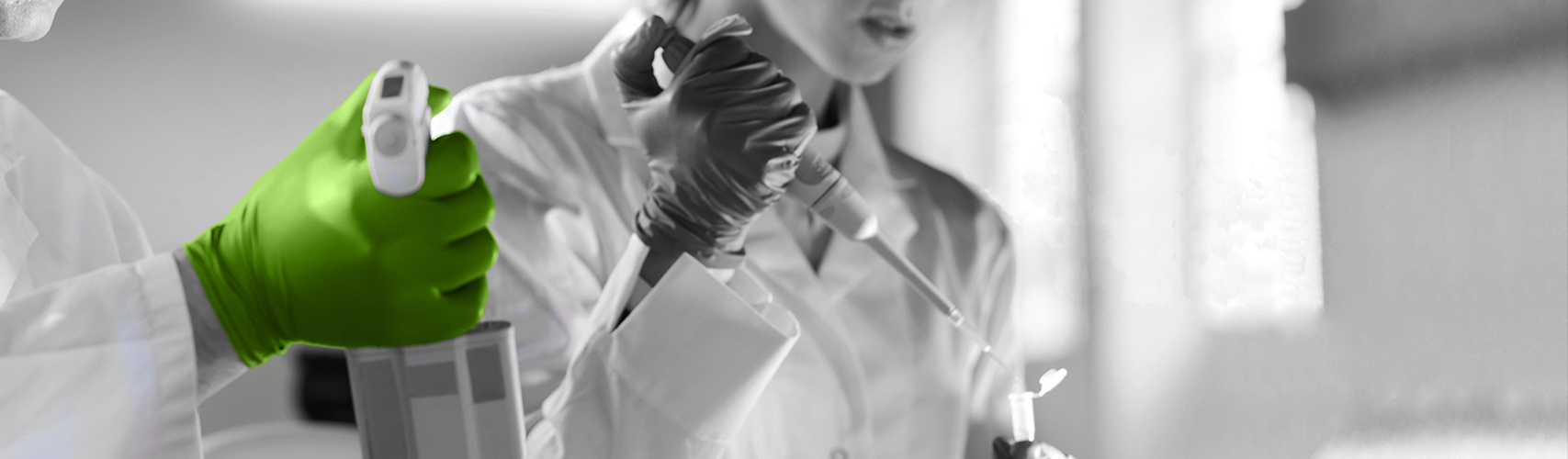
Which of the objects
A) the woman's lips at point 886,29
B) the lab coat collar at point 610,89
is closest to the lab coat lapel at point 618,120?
the lab coat collar at point 610,89

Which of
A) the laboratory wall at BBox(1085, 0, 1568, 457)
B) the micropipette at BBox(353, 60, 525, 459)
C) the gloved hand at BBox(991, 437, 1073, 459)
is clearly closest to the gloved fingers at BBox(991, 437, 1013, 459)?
the gloved hand at BBox(991, 437, 1073, 459)

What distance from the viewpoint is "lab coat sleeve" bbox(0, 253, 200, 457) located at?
0.57 metres

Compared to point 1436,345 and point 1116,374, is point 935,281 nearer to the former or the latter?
point 1116,374

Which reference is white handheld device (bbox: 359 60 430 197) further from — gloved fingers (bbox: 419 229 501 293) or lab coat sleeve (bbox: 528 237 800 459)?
lab coat sleeve (bbox: 528 237 800 459)

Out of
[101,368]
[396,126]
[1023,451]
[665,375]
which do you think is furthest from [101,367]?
[1023,451]

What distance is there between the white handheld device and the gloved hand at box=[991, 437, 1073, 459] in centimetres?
71

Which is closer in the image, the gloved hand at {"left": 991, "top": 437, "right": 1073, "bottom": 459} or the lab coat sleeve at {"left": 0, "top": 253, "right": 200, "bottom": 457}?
the lab coat sleeve at {"left": 0, "top": 253, "right": 200, "bottom": 457}

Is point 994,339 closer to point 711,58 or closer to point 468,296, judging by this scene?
point 711,58

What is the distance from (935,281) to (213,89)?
0.69 metres

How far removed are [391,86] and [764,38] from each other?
52 centimetres

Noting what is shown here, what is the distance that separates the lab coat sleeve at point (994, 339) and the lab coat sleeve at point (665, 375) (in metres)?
0.30

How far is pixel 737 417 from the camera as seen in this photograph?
32.7 inches

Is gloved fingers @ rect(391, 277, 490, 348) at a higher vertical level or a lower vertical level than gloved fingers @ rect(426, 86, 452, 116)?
lower

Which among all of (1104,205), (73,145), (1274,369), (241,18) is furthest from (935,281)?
(73,145)
